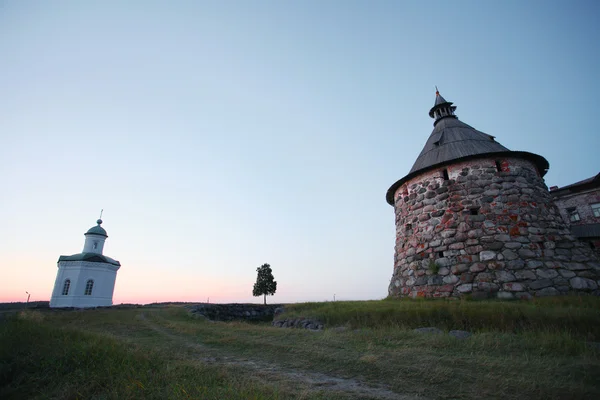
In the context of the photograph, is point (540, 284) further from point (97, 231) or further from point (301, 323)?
point (97, 231)

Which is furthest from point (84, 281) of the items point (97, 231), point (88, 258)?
point (97, 231)

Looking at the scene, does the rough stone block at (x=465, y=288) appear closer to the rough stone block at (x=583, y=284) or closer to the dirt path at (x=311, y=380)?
the rough stone block at (x=583, y=284)

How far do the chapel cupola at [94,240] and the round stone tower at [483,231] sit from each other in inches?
1494

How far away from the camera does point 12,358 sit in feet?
15.2

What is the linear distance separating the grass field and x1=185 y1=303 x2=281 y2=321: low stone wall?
581 inches

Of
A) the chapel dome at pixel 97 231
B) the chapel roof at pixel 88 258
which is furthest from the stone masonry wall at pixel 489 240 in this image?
the chapel dome at pixel 97 231

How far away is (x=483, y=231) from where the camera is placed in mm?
10086

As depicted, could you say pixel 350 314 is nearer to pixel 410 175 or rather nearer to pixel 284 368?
pixel 284 368

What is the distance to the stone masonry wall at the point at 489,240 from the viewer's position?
9.09 metres

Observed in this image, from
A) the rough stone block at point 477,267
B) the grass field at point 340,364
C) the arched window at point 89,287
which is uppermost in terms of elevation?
the arched window at point 89,287

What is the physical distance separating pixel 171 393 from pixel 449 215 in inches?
431

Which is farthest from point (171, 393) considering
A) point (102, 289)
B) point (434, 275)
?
point (102, 289)

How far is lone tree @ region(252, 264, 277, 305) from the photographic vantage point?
109 ft

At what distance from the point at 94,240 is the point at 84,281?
21.2 ft
